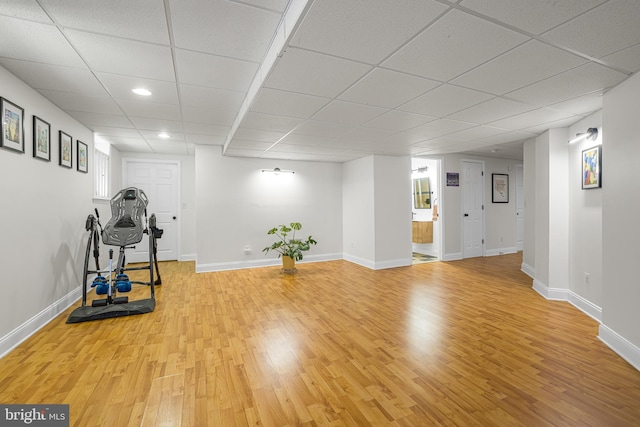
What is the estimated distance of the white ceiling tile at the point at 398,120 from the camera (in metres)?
3.12

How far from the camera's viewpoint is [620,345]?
225cm

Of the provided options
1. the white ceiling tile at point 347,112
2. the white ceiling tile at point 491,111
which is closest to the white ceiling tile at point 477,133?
the white ceiling tile at point 491,111

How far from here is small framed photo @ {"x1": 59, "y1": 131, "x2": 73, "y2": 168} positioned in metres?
3.23

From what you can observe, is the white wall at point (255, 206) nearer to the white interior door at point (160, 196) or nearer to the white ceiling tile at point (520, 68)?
the white interior door at point (160, 196)

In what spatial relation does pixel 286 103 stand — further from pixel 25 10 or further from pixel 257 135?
pixel 25 10

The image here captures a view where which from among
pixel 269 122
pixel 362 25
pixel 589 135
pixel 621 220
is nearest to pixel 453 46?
pixel 362 25

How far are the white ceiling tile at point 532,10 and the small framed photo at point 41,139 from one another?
12.2 feet

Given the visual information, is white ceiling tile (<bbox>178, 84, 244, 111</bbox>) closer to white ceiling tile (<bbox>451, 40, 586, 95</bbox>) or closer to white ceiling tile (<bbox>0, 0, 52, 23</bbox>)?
white ceiling tile (<bbox>0, 0, 52, 23</bbox>)

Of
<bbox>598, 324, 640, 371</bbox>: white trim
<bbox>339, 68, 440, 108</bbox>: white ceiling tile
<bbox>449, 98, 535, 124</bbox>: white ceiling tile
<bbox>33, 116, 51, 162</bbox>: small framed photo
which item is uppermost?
<bbox>449, 98, 535, 124</bbox>: white ceiling tile

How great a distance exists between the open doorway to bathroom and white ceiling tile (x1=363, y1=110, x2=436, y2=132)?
3708mm

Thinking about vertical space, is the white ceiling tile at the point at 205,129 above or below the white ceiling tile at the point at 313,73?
above

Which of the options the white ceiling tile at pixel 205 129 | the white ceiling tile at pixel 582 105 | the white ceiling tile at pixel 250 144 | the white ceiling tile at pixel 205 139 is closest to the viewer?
the white ceiling tile at pixel 582 105

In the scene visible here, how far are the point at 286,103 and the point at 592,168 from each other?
338cm

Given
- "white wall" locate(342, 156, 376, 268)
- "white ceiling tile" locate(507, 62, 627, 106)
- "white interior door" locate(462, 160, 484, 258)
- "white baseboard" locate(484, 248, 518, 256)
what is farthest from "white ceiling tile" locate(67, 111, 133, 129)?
"white baseboard" locate(484, 248, 518, 256)
